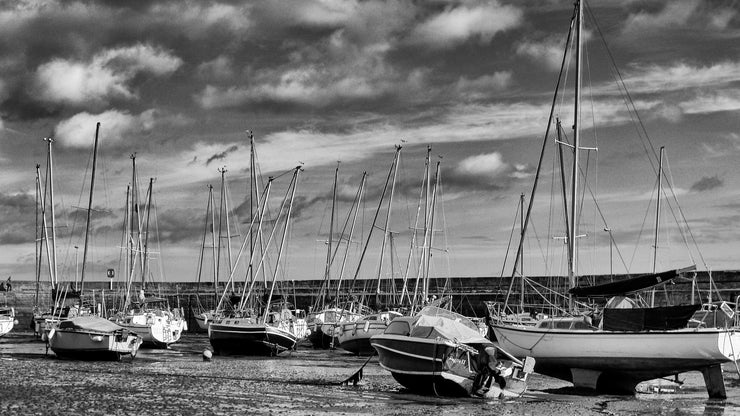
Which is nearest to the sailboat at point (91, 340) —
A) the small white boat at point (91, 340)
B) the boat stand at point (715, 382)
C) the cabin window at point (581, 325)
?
the small white boat at point (91, 340)

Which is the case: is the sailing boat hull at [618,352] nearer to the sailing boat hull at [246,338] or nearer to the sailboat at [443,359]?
the sailboat at [443,359]

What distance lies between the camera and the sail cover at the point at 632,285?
34.9 m

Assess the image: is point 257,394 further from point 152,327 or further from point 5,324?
point 5,324

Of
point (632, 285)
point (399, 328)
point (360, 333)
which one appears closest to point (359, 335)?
point (360, 333)

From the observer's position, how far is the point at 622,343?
34062mm

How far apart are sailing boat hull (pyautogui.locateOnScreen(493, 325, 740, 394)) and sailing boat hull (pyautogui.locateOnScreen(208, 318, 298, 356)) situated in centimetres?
1898

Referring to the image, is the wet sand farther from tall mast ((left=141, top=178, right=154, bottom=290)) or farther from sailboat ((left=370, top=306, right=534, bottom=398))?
tall mast ((left=141, top=178, right=154, bottom=290))

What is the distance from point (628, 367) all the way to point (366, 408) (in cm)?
1179

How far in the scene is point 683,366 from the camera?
109ft

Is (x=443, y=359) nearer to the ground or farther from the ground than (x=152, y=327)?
farther from the ground

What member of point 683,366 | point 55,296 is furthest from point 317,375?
point 55,296

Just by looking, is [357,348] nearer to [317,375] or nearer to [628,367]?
[317,375]

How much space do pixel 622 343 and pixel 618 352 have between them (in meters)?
0.38

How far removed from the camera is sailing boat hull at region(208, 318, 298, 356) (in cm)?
5300
